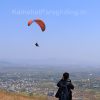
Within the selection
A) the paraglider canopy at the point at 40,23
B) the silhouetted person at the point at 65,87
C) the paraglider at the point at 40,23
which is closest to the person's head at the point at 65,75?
the silhouetted person at the point at 65,87

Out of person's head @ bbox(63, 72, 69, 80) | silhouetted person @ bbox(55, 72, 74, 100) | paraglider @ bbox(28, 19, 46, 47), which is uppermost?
paraglider @ bbox(28, 19, 46, 47)

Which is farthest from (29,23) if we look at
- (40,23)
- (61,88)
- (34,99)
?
(61,88)

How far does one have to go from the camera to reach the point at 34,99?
88.8 feet

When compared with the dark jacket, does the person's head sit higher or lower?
higher

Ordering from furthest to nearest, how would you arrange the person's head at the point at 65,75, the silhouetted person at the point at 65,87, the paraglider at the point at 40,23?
the paraglider at the point at 40,23
the silhouetted person at the point at 65,87
the person's head at the point at 65,75

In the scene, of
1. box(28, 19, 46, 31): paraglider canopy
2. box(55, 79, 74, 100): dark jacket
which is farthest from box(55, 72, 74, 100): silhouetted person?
box(28, 19, 46, 31): paraglider canopy

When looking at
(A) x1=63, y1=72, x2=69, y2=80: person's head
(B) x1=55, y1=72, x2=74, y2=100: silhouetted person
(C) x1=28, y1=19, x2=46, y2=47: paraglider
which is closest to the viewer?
(A) x1=63, y1=72, x2=69, y2=80: person's head

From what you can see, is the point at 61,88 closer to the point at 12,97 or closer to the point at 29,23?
the point at 12,97

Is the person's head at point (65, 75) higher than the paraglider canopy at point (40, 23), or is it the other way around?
the paraglider canopy at point (40, 23)

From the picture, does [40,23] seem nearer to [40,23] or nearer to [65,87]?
[40,23]

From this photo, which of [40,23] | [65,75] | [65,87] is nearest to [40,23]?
[40,23]

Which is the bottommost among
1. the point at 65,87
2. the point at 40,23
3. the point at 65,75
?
the point at 65,87

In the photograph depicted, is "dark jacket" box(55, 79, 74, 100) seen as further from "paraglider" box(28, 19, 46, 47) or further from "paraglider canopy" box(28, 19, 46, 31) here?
"paraglider canopy" box(28, 19, 46, 31)

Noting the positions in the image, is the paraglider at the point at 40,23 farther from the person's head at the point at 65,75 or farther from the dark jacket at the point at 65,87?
the person's head at the point at 65,75
